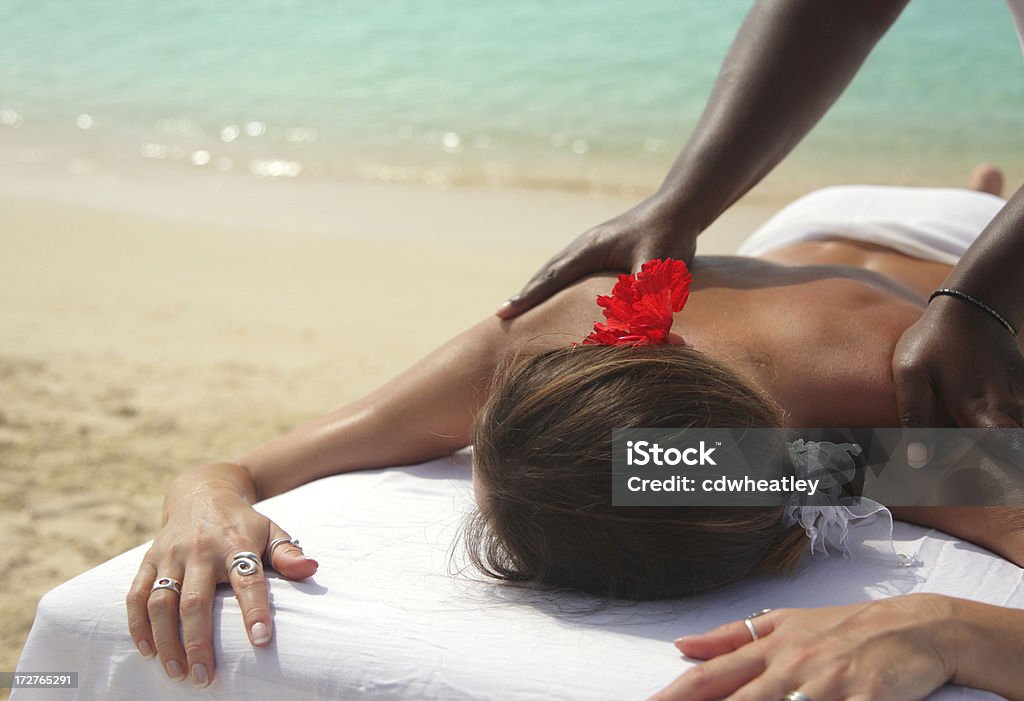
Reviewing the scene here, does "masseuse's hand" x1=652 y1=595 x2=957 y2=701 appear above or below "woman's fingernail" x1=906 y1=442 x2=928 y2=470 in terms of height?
below

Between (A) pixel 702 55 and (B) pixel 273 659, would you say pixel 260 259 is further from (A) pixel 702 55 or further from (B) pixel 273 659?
(A) pixel 702 55

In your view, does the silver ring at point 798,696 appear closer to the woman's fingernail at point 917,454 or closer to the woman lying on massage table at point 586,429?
the woman lying on massage table at point 586,429

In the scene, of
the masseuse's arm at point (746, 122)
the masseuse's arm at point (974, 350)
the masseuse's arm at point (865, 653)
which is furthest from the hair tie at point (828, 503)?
the masseuse's arm at point (746, 122)

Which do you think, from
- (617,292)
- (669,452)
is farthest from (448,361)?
(669,452)

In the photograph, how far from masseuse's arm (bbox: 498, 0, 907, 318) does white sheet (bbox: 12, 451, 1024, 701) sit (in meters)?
0.59

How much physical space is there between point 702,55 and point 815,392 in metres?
6.95

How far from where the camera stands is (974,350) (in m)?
1.48

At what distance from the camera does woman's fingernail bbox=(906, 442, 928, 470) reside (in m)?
1.52

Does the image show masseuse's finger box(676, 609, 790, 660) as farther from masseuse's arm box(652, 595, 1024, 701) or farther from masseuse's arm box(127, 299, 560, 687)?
masseuse's arm box(127, 299, 560, 687)

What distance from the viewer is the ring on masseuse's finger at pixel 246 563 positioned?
1369 mm

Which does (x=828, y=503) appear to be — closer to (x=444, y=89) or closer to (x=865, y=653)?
(x=865, y=653)

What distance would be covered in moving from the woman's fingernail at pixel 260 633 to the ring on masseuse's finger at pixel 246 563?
3.5 inches

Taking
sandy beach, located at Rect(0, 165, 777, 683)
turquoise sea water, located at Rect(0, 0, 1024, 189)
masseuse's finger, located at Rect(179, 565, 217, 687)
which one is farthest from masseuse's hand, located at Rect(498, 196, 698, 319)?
turquoise sea water, located at Rect(0, 0, 1024, 189)

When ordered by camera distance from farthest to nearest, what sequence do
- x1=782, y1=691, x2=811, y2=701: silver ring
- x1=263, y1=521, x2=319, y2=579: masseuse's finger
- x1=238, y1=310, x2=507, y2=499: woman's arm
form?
1. x1=238, y1=310, x2=507, y2=499: woman's arm
2. x1=263, y1=521, x2=319, y2=579: masseuse's finger
3. x1=782, y1=691, x2=811, y2=701: silver ring
